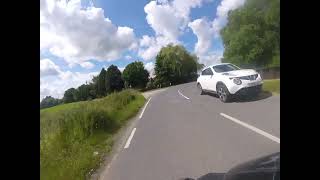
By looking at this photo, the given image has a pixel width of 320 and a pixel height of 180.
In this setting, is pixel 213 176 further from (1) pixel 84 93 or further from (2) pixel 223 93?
(1) pixel 84 93

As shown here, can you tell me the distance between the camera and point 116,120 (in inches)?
82.4

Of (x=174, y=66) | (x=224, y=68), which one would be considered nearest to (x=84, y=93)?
(x=174, y=66)

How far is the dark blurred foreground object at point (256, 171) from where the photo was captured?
158 cm

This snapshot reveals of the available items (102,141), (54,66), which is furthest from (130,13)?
(102,141)

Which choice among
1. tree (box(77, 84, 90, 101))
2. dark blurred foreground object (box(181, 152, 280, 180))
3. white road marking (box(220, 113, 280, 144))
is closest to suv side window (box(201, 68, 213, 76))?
white road marking (box(220, 113, 280, 144))

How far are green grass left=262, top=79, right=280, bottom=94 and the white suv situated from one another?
0.08 feet

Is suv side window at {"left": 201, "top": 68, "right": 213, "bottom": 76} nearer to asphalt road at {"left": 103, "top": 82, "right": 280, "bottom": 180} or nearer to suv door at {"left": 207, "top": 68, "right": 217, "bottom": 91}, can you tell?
suv door at {"left": 207, "top": 68, "right": 217, "bottom": 91}

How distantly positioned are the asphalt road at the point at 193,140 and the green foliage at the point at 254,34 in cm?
21

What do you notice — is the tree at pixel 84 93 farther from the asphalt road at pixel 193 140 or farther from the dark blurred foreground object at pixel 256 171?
the dark blurred foreground object at pixel 256 171

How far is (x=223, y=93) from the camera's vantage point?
1.90 m

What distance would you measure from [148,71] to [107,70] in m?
0.21

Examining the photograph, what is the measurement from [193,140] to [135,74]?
444mm

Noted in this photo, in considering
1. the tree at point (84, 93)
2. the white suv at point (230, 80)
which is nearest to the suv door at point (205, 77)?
the white suv at point (230, 80)

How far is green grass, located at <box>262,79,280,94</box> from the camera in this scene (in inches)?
65.2
